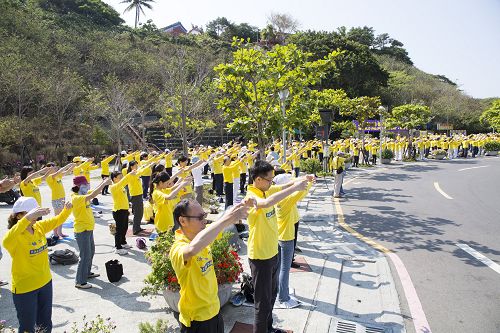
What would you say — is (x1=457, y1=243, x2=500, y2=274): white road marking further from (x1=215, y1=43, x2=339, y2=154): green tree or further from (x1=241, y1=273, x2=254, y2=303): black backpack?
(x1=215, y1=43, x2=339, y2=154): green tree

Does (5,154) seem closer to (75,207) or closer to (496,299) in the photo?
(75,207)

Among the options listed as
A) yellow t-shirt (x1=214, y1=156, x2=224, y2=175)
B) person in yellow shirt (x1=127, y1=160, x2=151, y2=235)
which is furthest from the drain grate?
yellow t-shirt (x1=214, y1=156, x2=224, y2=175)

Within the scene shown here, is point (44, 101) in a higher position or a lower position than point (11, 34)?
lower

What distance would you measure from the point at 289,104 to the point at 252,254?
7.31m

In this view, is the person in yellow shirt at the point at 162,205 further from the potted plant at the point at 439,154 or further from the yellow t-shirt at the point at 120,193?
the potted plant at the point at 439,154

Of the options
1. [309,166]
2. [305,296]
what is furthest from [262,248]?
[309,166]

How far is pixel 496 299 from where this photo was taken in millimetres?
5969

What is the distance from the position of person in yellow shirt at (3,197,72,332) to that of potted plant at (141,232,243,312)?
129 cm

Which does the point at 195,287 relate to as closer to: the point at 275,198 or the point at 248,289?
the point at 275,198

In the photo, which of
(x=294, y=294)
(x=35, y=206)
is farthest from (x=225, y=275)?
(x=35, y=206)

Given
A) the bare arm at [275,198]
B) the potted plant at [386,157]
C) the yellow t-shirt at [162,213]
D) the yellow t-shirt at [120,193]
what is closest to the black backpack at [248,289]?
the yellow t-shirt at [162,213]

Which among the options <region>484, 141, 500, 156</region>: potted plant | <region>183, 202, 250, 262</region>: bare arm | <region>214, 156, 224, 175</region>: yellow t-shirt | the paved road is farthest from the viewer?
<region>484, 141, 500, 156</region>: potted plant

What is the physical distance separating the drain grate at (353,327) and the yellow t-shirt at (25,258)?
377 centimetres

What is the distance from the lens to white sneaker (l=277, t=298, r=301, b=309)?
5.55 m
